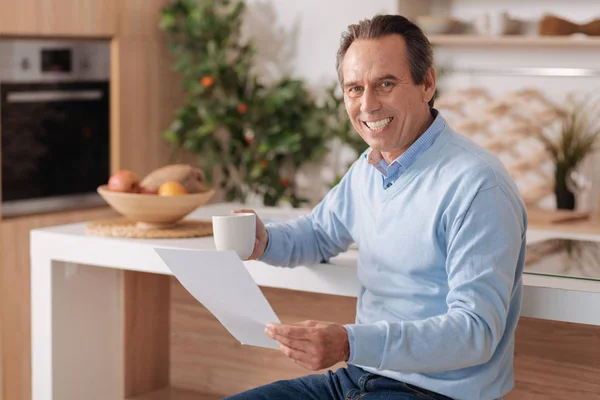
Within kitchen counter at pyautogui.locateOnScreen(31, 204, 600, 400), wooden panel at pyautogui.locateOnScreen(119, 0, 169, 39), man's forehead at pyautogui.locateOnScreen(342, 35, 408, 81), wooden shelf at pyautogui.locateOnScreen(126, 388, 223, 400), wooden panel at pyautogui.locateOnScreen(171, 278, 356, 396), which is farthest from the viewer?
wooden panel at pyautogui.locateOnScreen(119, 0, 169, 39)

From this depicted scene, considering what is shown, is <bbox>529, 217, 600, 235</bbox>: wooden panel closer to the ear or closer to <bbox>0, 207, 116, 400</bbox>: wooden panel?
the ear

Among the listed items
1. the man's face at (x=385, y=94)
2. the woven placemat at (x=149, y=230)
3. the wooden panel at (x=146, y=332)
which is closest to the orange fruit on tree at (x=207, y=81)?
the wooden panel at (x=146, y=332)

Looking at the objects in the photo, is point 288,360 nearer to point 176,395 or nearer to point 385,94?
point 176,395

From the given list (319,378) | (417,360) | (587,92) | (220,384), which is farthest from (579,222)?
(417,360)

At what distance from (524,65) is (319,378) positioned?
2354mm

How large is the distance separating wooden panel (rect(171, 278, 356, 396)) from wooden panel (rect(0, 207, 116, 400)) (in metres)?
1.09

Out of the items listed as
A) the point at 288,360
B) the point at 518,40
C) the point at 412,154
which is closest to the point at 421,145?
the point at 412,154

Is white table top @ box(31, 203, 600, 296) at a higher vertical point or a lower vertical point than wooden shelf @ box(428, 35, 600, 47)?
lower

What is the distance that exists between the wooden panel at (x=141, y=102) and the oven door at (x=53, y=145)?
6 centimetres

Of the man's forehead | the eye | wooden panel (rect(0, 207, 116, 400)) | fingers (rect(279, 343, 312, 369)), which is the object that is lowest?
wooden panel (rect(0, 207, 116, 400))

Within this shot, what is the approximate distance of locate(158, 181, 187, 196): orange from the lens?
2.29 metres

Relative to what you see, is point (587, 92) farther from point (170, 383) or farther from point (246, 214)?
point (246, 214)

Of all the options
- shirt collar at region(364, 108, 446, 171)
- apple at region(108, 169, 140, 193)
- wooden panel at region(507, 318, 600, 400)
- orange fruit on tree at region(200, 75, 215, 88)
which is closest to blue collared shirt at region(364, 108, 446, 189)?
shirt collar at region(364, 108, 446, 171)

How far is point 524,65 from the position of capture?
153 inches
